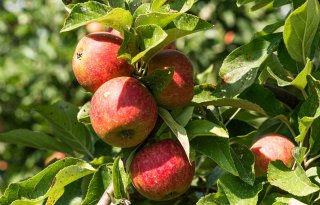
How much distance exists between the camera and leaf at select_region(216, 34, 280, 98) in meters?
1.39

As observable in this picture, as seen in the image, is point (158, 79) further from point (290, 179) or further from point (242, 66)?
point (290, 179)

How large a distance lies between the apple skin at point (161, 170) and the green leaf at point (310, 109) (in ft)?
0.83

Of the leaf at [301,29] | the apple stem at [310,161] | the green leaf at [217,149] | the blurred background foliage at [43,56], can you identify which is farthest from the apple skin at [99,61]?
the blurred background foliage at [43,56]

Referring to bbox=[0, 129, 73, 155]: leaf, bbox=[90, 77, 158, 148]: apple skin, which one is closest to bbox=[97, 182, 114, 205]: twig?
bbox=[90, 77, 158, 148]: apple skin

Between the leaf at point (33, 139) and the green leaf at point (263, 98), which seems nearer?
the green leaf at point (263, 98)

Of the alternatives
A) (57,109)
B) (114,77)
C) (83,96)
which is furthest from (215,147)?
(83,96)

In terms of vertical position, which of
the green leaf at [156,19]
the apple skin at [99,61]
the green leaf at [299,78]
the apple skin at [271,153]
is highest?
the green leaf at [156,19]

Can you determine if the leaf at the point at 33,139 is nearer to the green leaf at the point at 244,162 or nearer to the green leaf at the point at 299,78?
the green leaf at the point at 244,162

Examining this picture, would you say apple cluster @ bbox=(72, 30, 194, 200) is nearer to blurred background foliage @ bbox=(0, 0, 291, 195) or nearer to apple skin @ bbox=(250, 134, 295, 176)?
apple skin @ bbox=(250, 134, 295, 176)

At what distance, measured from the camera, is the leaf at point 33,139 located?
5.82 ft

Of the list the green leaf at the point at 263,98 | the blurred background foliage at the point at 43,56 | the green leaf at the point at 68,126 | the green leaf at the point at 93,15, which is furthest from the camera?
the blurred background foliage at the point at 43,56

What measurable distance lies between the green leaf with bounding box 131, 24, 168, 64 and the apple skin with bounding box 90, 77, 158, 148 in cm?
6

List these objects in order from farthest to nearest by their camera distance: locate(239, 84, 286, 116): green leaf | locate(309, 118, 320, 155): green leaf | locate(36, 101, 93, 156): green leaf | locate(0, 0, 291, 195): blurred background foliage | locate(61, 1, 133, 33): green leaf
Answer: locate(0, 0, 291, 195): blurred background foliage, locate(36, 101, 93, 156): green leaf, locate(239, 84, 286, 116): green leaf, locate(309, 118, 320, 155): green leaf, locate(61, 1, 133, 33): green leaf

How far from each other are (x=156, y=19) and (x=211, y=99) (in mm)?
246
